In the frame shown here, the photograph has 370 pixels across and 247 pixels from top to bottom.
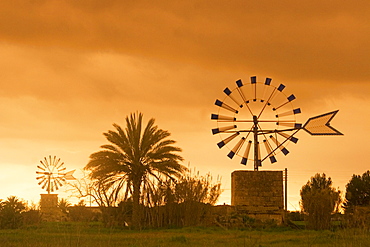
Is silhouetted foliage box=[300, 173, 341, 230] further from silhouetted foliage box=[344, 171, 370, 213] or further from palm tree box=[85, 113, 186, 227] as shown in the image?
silhouetted foliage box=[344, 171, 370, 213]

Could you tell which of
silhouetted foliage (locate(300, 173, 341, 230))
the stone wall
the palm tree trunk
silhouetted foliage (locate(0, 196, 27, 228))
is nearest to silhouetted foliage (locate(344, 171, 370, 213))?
the stone wall

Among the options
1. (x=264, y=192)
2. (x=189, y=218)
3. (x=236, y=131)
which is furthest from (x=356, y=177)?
(x=189, y=218)

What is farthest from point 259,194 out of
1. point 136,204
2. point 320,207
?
point 136,204

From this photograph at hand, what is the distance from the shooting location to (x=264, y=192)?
1173 inches

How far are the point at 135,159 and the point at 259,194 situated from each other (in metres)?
Result: 6.53

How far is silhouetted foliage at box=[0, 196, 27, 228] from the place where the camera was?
88.0 feet

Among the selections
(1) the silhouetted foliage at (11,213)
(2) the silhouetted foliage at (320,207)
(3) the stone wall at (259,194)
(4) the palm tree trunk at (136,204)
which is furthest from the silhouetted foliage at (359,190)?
(1) the silhouetted foliage at (11,213)

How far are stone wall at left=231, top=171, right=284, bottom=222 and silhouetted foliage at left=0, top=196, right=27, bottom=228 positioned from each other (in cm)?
1058

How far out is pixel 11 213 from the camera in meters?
27.4

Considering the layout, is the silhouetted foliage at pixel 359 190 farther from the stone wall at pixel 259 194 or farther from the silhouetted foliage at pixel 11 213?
the silhouetted foliage at pixel 11 213

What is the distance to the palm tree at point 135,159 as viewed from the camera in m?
28.8

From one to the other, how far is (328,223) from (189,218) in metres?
6.49

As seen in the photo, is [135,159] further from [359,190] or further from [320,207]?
[359,190]

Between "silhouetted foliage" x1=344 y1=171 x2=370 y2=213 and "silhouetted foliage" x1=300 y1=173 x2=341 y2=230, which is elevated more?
"silhouetted foliage" x1=344 y1=171 x2=370 y2=213
